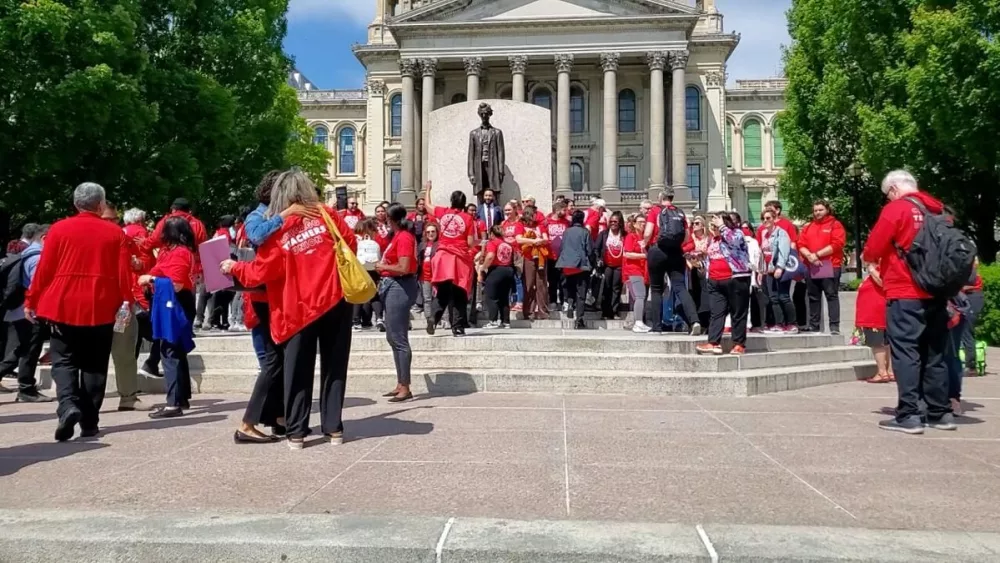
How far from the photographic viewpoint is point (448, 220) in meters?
9.87

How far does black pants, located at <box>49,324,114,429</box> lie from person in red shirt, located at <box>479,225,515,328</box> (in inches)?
219

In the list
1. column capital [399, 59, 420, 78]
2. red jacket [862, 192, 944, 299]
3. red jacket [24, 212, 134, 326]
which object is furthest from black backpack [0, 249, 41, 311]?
column capital [399, 59, 420, 78]

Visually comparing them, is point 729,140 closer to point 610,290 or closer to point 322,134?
point 322,134

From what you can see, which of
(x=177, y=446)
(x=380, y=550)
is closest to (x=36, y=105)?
(x=177, y=446)

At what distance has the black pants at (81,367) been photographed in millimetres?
6336

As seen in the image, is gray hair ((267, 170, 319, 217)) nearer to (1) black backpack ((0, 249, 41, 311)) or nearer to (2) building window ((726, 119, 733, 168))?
(1) black backpack ((0, 249, 41, 311))

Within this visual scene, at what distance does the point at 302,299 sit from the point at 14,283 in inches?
224

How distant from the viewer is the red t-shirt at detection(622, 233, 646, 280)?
1145 cm

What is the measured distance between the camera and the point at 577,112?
5741 centimetres

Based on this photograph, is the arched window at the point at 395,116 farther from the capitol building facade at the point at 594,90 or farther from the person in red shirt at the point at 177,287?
the person in red shirt at the point at 177,287

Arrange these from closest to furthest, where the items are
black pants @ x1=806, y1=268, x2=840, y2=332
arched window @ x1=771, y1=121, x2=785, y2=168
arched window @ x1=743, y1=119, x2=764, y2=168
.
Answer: black pants @ x1=806, y1=268, x2=840, y2=332
arched window @ x1=771, y1=121, x2=785, y2=168
arched window @ x1=743, y1=119, x2=764, y2=168

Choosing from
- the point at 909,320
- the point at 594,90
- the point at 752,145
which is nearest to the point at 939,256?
the point at 909,320

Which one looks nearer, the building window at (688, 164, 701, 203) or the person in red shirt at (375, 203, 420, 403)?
the person in red shirt at (375, 203, 420, 403)

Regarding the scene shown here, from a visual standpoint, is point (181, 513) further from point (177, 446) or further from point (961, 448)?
point (961, 448)
